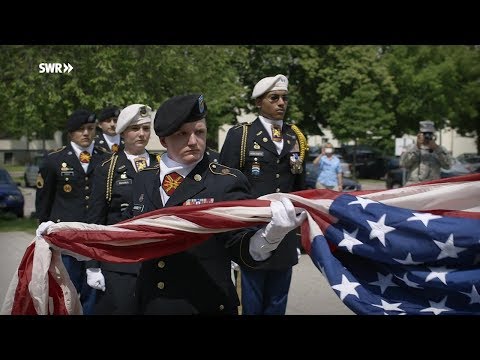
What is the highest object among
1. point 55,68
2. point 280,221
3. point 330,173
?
point 55,68

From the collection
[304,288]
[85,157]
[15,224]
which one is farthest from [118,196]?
[15,224]

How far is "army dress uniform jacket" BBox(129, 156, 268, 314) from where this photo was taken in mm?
3330

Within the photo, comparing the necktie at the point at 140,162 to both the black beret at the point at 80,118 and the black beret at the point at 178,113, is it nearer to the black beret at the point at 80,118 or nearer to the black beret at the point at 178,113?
the black beret at the point at 80,118

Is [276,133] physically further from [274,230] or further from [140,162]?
[274,230]

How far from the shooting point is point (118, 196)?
5281 mm

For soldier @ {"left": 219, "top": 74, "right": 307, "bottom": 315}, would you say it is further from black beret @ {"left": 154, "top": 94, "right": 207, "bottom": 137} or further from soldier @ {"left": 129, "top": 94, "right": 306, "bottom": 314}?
black beret @ {"left": 154, "top": 94, "right": 207, "bottom": 137}

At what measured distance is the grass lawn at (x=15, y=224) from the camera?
51.8 ft

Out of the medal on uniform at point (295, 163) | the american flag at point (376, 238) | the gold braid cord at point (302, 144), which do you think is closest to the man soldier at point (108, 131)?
the gold braid cord at point (302, 144)

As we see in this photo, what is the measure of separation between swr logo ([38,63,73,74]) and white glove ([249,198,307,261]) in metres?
11.3

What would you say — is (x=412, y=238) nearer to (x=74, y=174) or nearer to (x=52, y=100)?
(x=74, y=174)

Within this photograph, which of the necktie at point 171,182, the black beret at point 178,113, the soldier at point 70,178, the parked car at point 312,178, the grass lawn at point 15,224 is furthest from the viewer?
the parked car at point 312,178

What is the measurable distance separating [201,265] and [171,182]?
0.44m

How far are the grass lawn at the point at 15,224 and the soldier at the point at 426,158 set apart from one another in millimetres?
8436

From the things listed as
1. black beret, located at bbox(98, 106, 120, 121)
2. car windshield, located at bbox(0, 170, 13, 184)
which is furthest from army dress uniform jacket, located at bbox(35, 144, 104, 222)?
car windshield, located at bbox(0, 170, 13, 184)
